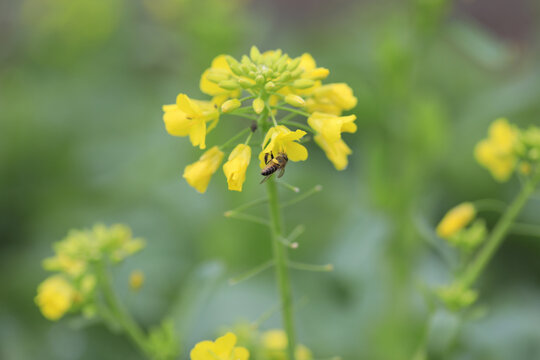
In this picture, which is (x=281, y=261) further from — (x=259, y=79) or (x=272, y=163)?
(x=259, y=79)

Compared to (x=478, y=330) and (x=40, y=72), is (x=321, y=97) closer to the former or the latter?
(x=478, y=330)

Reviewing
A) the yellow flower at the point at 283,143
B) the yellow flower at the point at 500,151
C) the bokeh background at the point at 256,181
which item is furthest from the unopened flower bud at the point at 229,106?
the yellow flower at the point at 500,151

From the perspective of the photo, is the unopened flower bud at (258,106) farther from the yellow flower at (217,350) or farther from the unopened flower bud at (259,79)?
the yellow flower at (217,350)

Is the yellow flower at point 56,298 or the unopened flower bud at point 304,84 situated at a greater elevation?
the unopened flower bud at point 304,84

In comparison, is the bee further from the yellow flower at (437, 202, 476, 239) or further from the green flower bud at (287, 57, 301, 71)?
the yellow flower at (437, 202, 476, 239)

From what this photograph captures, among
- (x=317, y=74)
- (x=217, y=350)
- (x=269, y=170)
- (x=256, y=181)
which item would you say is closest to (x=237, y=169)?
(x=269, y=170)

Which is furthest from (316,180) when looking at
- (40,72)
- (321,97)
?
(40,72)

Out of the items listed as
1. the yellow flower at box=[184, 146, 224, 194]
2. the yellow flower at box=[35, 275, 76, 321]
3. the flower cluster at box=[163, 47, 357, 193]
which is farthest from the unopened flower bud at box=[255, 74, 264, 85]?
the yellow flower at box=[35, 275, 76, 321]
